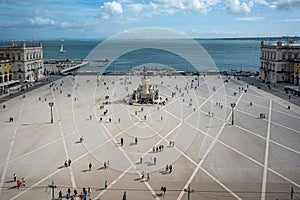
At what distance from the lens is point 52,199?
19.3 metres

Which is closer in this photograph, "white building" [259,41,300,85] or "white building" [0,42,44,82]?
"white building" [259,41,300,85]

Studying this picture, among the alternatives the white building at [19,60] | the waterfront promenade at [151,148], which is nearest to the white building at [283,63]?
the waterfront promenade at [151,148]

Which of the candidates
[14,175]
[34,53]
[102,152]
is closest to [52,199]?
[14,175]

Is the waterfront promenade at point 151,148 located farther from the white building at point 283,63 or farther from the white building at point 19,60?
the white building at point 19,60

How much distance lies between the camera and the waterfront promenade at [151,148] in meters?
21.0

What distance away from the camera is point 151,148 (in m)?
28.4

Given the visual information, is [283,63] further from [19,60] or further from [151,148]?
[19,60]

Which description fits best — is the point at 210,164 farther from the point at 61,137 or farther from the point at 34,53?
the point at 34,53

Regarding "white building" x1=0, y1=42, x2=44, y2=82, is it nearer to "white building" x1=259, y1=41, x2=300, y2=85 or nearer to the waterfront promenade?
the waterfront promenade

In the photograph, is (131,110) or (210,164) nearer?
(210,164)

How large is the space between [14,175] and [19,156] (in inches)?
179

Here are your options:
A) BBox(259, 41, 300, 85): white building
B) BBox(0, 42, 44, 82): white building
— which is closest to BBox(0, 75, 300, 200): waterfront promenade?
BBox(259, 41, 300, 85): white building

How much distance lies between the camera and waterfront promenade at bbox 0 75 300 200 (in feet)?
68.8

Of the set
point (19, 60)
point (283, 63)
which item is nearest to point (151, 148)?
point (283, 63)
